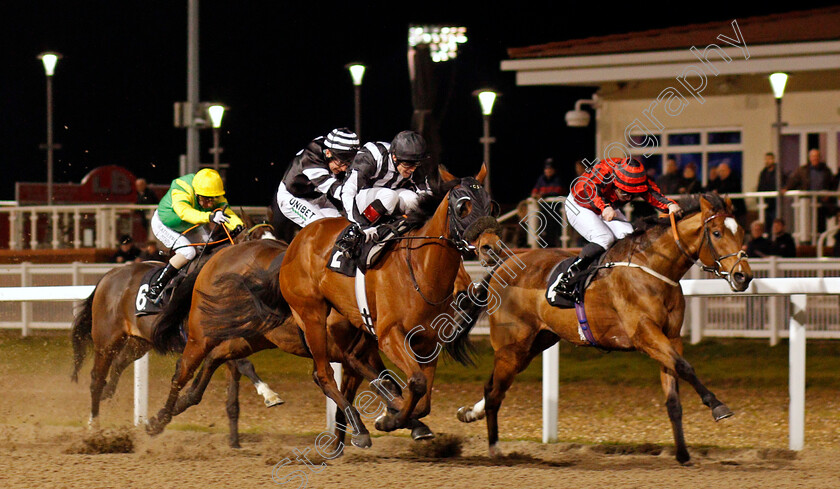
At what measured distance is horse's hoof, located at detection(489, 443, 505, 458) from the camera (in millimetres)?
5766

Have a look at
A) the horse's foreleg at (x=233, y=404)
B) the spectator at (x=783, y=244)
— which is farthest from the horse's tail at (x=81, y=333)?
the spectator at (x=783, y=244)

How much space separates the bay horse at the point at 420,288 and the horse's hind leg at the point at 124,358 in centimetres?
199

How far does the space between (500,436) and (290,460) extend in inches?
61.5

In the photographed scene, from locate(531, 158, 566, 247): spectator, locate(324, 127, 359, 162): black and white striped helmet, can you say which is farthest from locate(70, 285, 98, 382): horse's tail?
locate(531, 158, 566, 247): spectator

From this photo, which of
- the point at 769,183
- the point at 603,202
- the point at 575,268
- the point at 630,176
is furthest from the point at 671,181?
the point at 575,268

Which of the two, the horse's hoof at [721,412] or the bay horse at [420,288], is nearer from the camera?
the bay horse at [420,288]

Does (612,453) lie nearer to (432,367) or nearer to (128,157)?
(432,367)

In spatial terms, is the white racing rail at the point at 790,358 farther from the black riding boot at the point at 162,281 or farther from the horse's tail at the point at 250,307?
the horse's tail at the point at 250,307

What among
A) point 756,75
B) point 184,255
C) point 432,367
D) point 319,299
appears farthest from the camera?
point 756,75

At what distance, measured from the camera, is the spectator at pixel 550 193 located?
38.9 feet

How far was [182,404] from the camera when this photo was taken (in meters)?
6.39

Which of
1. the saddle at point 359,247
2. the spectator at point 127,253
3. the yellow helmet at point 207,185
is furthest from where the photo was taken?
the spectator at point 127,253

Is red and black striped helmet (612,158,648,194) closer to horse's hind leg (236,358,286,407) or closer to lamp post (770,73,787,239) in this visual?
horse's hind leg (236,358,286,407)

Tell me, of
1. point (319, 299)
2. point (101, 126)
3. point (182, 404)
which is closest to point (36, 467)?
point (182, 404)
